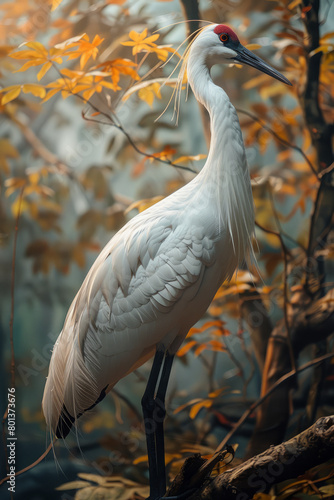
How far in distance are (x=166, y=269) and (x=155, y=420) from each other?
1.37ft

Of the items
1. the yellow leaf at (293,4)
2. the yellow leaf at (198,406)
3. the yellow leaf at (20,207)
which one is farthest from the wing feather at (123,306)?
the yellow leaf at (293,4)

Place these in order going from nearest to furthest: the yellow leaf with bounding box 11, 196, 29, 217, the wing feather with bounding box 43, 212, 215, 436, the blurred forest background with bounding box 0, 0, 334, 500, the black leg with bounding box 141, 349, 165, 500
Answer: the wing feather with bounding box 43, 212, 215, 436, the black leg with bounding box 141, 349, 165, 500, the blurred forest background with bounding box 0, 0, 334, 500, the yellow leaf with bounding box 11, 196, 29, 217

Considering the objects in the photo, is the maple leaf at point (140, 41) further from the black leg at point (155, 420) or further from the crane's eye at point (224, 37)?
the black leg at point (155, 420)

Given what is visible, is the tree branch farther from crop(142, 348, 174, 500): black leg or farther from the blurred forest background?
the blurred forest background

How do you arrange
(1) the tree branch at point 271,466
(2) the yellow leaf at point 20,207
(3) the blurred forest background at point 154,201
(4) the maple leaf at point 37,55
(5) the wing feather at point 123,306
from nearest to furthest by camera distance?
1. (1) the tree branch at point 271,466
2. (5) the wing feather at point 123,306
3. (4) the maple leaf at point 37,55
4. (3) the blurred forest background at point 154,201
5. (2) the yellow leaf at point 20,207

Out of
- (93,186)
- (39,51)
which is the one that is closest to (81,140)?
(93,186)

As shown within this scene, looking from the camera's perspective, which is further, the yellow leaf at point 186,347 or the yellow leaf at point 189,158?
the yellow leaf at point 186,347

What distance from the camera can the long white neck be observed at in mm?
993

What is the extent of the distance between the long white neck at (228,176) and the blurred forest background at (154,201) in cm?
38

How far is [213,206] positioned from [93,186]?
2.30 feet

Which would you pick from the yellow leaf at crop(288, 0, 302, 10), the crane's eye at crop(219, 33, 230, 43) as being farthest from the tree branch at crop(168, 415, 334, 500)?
the yellow leaf at crop(288, 0, 302, 10)

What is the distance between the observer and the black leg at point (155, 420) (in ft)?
3.58

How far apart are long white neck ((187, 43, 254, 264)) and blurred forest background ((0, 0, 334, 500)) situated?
1.25 ft

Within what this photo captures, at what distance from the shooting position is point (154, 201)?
56.8 inches
